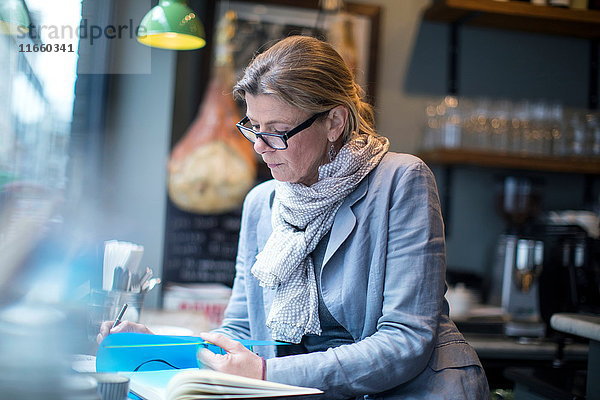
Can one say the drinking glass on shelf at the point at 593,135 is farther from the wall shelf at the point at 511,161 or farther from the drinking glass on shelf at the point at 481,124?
the drinking glass on shelf at the point at 481,124

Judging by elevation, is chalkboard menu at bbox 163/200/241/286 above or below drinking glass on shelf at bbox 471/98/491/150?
below

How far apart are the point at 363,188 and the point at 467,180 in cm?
240

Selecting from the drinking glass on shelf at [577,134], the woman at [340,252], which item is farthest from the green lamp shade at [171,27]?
the drinking glass on shelf at [577,134]

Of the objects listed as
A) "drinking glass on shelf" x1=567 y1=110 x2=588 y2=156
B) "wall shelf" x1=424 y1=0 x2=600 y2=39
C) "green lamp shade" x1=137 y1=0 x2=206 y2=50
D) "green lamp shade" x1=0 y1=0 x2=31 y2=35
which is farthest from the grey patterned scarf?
"drinking glass on shelf" x1=567 y1=110 x2=588 y2=156

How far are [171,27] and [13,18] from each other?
1048 mm

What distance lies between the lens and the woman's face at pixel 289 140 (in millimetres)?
1605

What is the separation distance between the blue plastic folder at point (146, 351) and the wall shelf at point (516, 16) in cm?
264

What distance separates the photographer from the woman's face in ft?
5.27

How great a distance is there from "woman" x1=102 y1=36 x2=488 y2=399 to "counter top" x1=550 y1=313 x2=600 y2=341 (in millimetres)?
614

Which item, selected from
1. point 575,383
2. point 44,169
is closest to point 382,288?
point 44,169

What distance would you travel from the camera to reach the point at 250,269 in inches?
69.7

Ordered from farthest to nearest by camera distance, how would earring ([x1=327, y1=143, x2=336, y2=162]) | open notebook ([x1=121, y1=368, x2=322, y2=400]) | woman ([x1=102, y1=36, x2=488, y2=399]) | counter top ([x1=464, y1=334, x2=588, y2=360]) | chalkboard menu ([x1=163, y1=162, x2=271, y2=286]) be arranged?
chalkboard menu ([x1=163, y1=162, x2=271, y2=286]) → counter top ([x1=464, y1=334, x2=588, y2=360]) → earring ([x1=327, y1=143, x2=336, y2=162]) → woman ([x1=102, y1=36, x2=488, y2=399]) → open notebook ([x1=121, y1=368, x2=322, y2=400])

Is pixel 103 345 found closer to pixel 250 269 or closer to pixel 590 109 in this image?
pixel 250 269

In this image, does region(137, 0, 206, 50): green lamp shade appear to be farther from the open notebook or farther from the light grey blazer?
the open notebook
